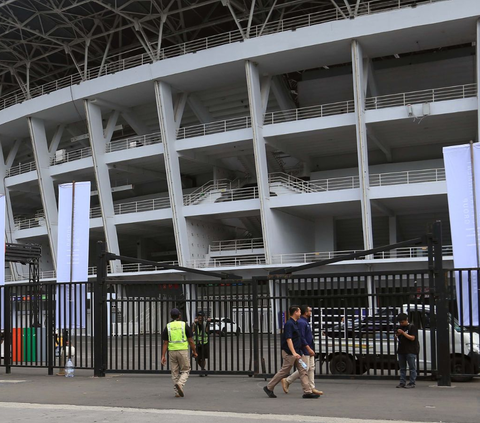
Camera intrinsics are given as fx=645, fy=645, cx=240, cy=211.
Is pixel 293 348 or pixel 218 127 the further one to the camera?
pixel 218 127

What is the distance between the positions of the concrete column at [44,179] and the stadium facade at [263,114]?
0.35ft

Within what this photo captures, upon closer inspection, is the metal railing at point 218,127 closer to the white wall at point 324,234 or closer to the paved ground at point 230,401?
the white wall at point 324,234

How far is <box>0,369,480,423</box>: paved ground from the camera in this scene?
33.1 ft

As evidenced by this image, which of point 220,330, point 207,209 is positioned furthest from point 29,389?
point 207,209

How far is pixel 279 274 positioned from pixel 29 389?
6.06m

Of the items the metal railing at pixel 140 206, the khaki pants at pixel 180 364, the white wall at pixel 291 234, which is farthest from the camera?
the metal railing at pixel 140 206

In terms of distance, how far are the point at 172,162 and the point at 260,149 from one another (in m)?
6.59

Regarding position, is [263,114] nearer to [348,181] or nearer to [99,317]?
[348,181]

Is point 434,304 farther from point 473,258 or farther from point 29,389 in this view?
point 29,389

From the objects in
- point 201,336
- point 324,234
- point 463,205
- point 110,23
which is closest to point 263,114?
point 324,234

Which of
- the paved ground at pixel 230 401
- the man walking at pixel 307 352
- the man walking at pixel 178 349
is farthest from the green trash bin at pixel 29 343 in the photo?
the man walking at pixel 307 352

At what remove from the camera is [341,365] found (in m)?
14.8

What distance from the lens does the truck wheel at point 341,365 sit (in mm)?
14512

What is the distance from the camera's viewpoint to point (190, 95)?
44625mm
